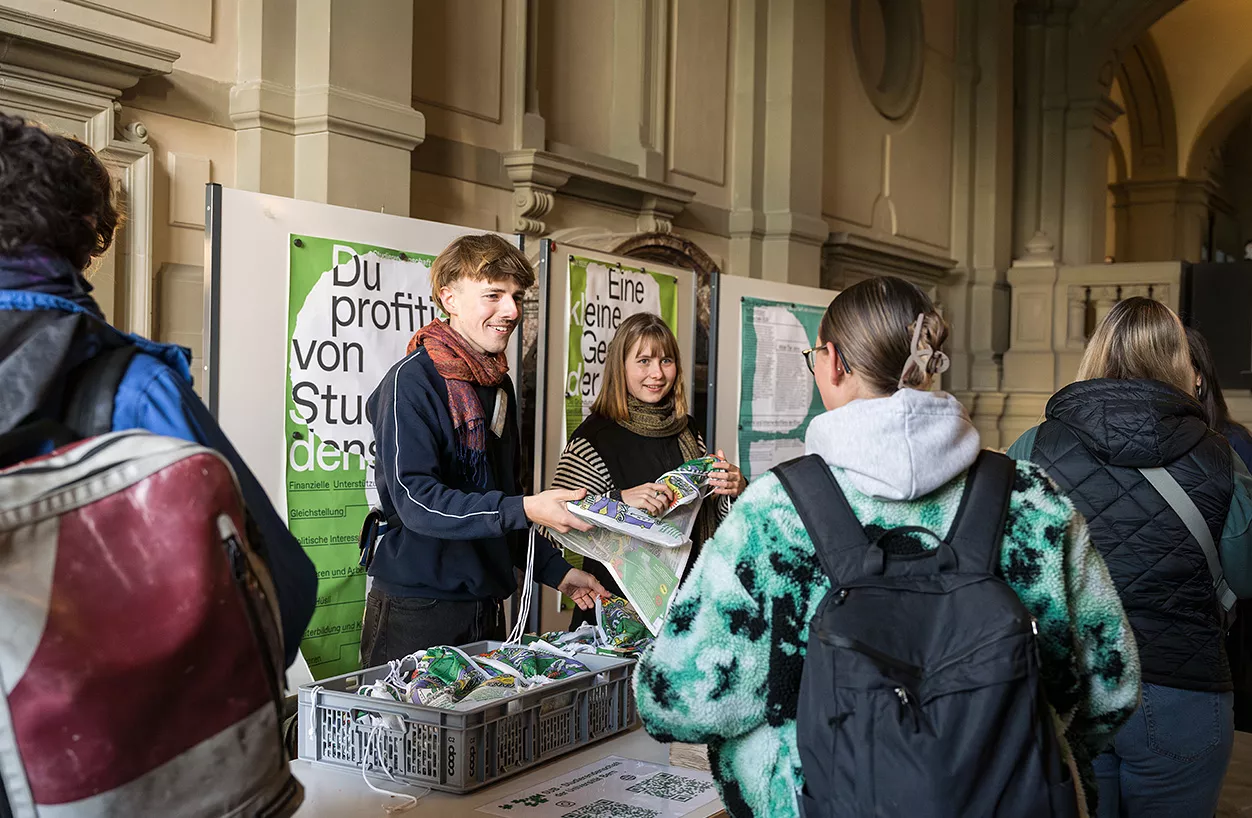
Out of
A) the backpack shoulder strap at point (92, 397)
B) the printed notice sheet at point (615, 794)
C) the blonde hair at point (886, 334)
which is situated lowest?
the printed notice sheet at point (615, 794)

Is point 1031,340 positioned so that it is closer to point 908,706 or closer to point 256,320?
point 256,320

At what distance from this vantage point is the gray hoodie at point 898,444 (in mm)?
1460

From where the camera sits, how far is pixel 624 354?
3.73 metres

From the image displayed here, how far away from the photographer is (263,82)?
414 cm

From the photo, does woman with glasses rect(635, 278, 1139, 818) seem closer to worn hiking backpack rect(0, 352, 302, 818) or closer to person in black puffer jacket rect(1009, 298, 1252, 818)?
worn hiking backpack rect(0, 352, 302, 818)

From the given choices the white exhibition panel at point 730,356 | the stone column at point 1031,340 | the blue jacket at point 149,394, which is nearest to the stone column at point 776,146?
the white exhibition panel at point 730,356

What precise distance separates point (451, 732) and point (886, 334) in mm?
932

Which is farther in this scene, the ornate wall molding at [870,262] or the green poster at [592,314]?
the ornate wall molding at [870,262]

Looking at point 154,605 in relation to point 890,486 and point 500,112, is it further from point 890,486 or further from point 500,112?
point 500,112

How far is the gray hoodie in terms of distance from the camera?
1.46 meters

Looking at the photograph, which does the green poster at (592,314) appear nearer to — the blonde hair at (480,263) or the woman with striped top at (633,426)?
the woman with striped top at (633,426)

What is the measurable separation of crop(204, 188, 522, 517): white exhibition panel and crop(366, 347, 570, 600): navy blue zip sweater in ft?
2.08

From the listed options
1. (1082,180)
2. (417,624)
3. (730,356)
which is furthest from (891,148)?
(417,624)

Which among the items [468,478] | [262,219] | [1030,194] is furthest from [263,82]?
[1030,194]
